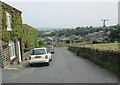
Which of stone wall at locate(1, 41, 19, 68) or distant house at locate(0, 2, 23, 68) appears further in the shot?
distant house at locate(0, 2, 23, 68)

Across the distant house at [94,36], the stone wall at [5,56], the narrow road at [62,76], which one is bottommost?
the narrow road at [62,76]

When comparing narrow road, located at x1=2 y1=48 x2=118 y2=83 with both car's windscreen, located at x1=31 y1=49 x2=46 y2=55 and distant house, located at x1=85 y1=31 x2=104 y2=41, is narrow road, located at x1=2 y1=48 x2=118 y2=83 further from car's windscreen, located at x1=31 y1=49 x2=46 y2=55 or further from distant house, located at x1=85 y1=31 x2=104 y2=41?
distant house, located at x1=85 y1=31 x2=104 y2=41

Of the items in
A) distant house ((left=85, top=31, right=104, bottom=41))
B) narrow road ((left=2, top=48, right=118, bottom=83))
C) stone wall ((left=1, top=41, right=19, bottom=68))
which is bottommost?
narrow road ((left=2, top=48, right=118, bottom=83))

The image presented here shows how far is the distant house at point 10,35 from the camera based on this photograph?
2188cm

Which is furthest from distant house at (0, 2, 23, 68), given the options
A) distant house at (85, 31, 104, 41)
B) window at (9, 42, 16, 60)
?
distant house at (85, 31, 104, 41)

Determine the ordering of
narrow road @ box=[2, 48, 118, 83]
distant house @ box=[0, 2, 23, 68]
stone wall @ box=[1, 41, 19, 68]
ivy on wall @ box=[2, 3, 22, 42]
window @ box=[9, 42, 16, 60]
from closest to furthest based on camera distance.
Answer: narrow road @ box=[2, 48, 118, 83] → stone wall @ box=[1, 41, 19, 68] → distant house @ box=[0, 2, 23, 68] → ivy on wall @ box=[2, 3, 22, 42] → window @ box=[9, 42, 16, 60]

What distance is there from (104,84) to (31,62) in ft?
39.1

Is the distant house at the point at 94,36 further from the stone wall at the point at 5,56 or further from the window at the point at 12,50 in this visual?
the stone wall at the point at 5,56

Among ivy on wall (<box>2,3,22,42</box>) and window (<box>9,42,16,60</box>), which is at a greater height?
ivy on wall (<box>2,3,22,42</box>)

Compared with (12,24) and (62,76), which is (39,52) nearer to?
(12,24)

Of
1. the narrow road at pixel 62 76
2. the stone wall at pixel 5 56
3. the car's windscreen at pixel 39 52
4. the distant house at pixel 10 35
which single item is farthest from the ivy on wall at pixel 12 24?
the narrow road at pixel 62 76

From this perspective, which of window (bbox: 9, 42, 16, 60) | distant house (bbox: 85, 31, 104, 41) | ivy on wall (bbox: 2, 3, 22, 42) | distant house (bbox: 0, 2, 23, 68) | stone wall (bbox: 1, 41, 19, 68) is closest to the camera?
stone wall (bbox: 1, 41, 19, 68)

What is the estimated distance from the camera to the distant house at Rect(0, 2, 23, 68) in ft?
71.8

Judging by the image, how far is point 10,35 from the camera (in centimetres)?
2431
